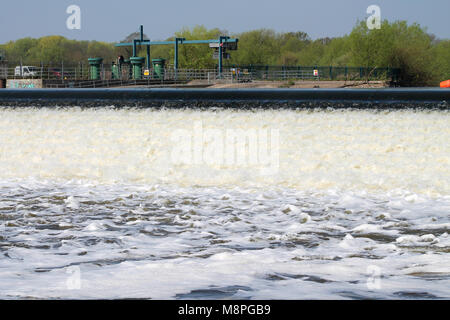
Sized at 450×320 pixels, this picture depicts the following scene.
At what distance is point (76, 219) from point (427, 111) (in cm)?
736

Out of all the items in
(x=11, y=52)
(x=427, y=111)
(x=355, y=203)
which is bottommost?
(x=355, y=203)

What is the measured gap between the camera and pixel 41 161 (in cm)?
1237

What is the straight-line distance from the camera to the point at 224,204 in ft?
29.1

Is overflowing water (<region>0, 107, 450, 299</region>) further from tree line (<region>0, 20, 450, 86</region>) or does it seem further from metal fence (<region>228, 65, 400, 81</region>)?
tree line (<region>0, 20, 450, 86</region>)

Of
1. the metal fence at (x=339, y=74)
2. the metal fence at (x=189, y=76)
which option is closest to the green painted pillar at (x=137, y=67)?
the metal fence at (x=189, y=76)

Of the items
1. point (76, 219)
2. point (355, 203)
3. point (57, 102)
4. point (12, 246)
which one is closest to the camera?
point (12, 246)

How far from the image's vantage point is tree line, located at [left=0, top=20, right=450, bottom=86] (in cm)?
5994

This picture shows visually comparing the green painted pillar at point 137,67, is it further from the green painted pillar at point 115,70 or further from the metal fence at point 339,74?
the metal fence at point 339,74

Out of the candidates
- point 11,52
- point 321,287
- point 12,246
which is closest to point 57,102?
point 12,246

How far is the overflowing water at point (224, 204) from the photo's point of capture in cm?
525

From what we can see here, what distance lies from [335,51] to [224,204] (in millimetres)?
72417

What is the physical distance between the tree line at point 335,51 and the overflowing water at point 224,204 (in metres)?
49.4

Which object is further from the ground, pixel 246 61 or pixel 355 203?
pixel 246 61
